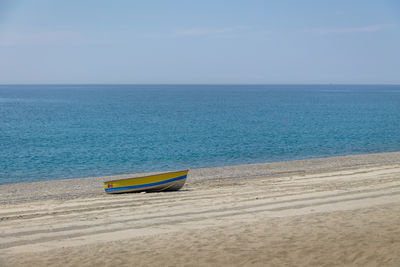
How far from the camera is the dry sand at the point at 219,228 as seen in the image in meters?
8.52

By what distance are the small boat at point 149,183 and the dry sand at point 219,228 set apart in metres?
0.77

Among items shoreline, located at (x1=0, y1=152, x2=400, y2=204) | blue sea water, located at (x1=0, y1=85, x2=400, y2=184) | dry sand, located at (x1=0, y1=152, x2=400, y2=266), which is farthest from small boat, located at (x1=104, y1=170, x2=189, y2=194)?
blue sea water, located at (x1=0, y1=85, x2=400, y2=184)

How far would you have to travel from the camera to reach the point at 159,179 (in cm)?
1700

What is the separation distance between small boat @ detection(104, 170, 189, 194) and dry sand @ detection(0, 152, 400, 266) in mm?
766

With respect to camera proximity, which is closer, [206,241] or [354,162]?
[206,241]

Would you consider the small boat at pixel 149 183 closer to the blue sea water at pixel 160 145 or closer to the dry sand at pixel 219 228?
the dry sand at pixel 219 228

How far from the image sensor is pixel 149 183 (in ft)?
56.2

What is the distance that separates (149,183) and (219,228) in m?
7.06

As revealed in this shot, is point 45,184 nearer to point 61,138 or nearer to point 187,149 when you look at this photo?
point 187,149

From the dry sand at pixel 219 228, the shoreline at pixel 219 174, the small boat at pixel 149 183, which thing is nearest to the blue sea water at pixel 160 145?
the shoreline at pixel 219 174

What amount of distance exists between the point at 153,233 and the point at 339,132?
41.2 meters

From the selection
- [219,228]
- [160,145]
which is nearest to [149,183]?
[219,228]

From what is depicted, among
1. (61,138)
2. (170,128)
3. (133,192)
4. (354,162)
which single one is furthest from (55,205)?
(170,128)

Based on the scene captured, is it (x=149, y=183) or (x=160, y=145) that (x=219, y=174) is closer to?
(x=149, y=183)
